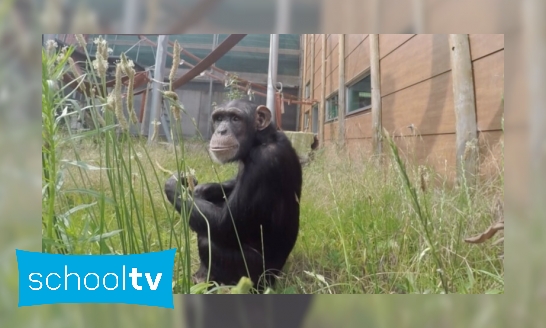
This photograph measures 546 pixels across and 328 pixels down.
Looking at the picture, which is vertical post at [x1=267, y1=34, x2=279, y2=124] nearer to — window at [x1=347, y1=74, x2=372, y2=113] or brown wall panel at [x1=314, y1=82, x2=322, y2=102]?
brown wall panel at [x1=314, y1=82, x2=322, y2=102]

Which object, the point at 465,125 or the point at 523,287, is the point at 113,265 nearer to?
the point at 465,125

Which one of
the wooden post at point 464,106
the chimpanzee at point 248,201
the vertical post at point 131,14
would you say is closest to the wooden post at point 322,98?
the chimpanzee at point 248,201

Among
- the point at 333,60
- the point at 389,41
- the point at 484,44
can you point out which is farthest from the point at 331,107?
the point at 484,44

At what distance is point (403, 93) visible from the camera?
1.31 m

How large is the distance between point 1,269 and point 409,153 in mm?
1329

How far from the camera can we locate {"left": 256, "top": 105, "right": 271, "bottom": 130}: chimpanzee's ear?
1.30 meters

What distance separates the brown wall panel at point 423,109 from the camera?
1285 millimetres

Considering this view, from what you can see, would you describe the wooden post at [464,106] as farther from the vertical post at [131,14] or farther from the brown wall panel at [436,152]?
the vertical post at [131,14]

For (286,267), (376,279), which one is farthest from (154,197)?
(376,279)

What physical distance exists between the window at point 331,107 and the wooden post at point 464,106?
1.21ft

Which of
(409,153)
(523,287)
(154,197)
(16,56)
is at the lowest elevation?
(523,287)

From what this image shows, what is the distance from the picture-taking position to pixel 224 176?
133cm

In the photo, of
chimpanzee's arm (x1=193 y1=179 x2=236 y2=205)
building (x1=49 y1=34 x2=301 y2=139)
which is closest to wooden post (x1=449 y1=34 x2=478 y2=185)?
building (x1=49 y1=34 x2=301 y2=139)

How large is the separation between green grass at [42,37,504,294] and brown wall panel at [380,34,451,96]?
27cm
